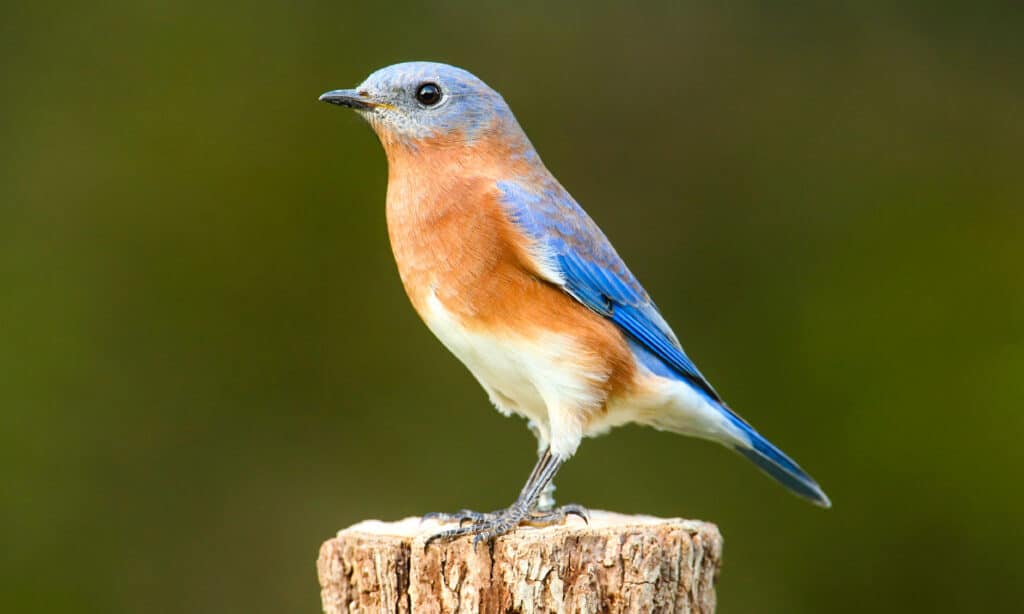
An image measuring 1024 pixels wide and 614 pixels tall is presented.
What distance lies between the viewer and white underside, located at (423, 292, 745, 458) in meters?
4.68

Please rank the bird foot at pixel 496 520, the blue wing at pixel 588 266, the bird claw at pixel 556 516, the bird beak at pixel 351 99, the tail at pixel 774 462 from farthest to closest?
the tail at pixel 774 462, the bird beak at pixel 351 99, the blue wing at pixel 588 266, the bird claw at pixel 556 516, the bird foot at pixel 496 520

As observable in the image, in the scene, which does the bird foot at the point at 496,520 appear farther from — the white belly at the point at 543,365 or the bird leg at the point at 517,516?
the white belly at the point at 543,365

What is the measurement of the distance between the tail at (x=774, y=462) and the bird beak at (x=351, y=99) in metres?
1.78

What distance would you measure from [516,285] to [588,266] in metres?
0.32

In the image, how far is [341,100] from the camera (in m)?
4.95

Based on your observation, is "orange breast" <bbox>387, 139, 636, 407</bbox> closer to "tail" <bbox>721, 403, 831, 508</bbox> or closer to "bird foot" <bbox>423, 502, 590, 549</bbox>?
"bird foot" <bbox>423, 502, 590, 549</bbox>

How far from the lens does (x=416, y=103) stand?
4.99 m

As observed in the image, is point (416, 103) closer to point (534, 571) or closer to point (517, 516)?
point (517, 516)

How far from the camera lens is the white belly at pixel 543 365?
4672mm

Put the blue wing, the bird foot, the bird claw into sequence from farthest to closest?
the blue wing < the bird claw < the bird foot

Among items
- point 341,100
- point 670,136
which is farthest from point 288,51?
point 341,100

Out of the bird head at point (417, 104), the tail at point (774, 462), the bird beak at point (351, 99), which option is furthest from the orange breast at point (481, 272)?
the tail at point (774, 462)

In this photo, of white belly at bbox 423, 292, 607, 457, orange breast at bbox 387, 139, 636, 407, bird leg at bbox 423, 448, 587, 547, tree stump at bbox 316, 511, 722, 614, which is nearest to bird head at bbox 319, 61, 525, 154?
orange breast at bbox 387, 139, 636, 407

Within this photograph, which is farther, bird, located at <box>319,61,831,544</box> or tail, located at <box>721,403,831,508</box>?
tail, located at <box>721,403,831,508</box>
